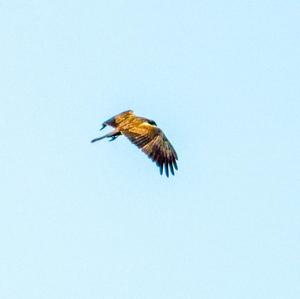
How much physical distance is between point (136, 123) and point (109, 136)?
1065mm

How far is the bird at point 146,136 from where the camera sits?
8919cm

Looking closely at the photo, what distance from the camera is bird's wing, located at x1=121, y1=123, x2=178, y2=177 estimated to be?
89125mm

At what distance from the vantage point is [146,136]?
9006 cm

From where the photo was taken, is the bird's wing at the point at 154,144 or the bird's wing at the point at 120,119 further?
the bird's wing at the point at 120,119

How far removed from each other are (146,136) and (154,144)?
536 millimetres

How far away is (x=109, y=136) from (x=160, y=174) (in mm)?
2808

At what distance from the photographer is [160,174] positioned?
291 feet

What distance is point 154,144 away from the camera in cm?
8969

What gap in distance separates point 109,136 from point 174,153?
2535 millimetres

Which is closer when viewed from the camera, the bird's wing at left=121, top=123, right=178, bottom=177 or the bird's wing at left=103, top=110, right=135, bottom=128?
the bird's wing at left=121, top=123, right=178, bottom=177

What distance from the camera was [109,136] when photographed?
90.6 metres

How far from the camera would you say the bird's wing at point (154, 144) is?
89125mm

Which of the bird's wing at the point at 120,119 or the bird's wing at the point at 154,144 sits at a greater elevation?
the bird's wing at the point at 120,119

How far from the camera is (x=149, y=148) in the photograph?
8962 cm
